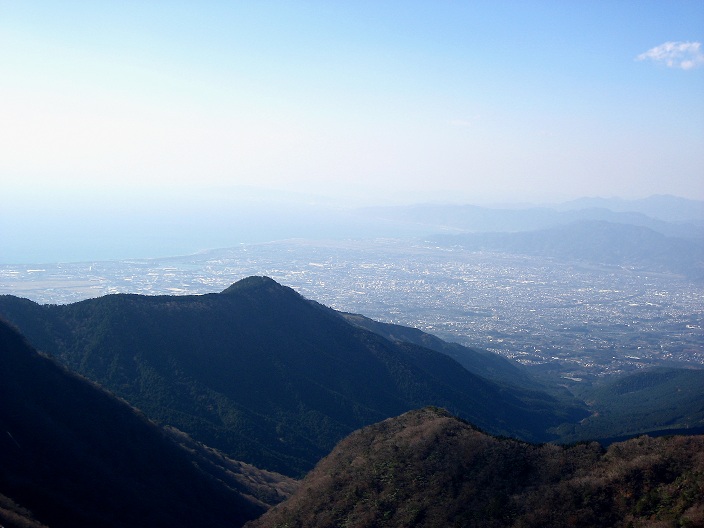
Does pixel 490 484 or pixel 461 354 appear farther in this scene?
pixel 461 354

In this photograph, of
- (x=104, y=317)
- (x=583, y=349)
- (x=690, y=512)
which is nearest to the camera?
(x=690, y=512)

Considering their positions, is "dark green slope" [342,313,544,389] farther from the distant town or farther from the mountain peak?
the mountain peak

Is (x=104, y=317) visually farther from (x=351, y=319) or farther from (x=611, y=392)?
(x=611, y=392)

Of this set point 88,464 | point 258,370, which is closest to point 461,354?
point 258,370

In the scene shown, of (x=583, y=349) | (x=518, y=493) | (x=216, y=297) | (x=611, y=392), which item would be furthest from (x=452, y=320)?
(x=518, y=493)

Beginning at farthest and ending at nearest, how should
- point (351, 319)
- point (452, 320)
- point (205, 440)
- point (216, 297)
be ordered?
point (452, 320) < point (351, 319) < point (216, 297) < point (205, 440)

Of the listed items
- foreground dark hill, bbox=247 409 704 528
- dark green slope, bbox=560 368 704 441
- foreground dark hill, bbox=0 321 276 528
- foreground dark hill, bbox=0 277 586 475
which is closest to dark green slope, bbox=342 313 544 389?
dark green slope, bbox=560 368 704 441

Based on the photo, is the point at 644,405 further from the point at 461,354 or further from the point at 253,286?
the point at 253,286

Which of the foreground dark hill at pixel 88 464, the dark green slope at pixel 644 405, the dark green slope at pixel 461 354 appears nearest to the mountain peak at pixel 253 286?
the dark green slope at pixel 461 354
